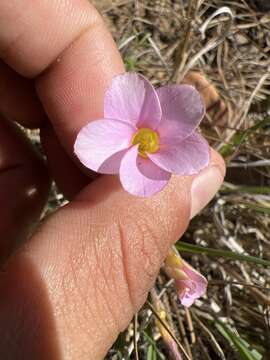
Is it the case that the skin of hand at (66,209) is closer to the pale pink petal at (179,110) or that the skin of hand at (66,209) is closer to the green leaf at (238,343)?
the pale pink petal at (179,110)

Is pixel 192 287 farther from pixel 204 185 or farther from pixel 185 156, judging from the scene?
pixel 185 156

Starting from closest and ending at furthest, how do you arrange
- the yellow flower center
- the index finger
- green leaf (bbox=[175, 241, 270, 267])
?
the yellow flower center, green leaf (bbox=[175, 241, 270, 267]), the index finger

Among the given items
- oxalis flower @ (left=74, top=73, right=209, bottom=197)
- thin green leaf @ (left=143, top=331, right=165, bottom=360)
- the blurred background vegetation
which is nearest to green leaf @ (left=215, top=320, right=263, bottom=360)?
the blurred background vegetation

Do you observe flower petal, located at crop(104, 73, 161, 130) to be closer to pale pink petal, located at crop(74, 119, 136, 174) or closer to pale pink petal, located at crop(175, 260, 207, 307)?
pale pink petal, located at crop(74, 119, 136, 174)

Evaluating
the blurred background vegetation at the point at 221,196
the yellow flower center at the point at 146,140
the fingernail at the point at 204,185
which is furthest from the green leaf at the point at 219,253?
the yellow flower center at the point at 146,140

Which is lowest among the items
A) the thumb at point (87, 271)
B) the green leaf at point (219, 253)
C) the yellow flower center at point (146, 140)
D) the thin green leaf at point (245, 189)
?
the thin green leaf at point (245, 189)

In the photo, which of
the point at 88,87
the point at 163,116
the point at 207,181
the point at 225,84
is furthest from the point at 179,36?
the point at 163,116

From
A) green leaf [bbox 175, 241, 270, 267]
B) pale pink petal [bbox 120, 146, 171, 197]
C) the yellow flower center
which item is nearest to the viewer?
pale pink petal [bbox 120, 146, 171, 197]

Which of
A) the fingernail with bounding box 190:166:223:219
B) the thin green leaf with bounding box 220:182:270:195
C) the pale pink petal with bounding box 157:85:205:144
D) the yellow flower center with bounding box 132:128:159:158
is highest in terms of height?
the pale pink petal with bounding box 157:85:205:144

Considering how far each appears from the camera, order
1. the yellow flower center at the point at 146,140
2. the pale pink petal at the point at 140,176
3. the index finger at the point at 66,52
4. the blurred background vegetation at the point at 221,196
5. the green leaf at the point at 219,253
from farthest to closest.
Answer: the blurred background vegetation at the point at 221,196 → the index finger at the point at 66,52 → the green leaf at the point at 219,253 → the yellow flower center at the point at 146,140 → the pale pink petal at the point at 140,176
